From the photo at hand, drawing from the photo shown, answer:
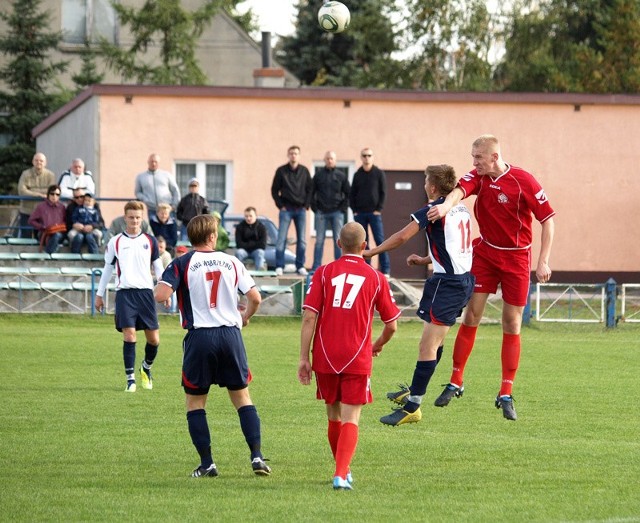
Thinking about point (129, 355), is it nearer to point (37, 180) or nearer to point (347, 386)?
point (347, 386)

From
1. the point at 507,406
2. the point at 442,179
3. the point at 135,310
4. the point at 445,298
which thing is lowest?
the point at 507,406

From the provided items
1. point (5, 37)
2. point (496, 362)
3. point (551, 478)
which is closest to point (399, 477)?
point (551, 478)

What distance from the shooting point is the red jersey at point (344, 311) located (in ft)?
27.7

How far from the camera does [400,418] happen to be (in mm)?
10844

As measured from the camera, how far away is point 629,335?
2270cm

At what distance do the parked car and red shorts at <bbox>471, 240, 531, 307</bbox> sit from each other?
49.7ft

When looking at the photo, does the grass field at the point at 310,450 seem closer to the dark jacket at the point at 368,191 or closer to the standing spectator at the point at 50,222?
the dark jacket at the point at 368,191

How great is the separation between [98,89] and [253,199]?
14.8 feet

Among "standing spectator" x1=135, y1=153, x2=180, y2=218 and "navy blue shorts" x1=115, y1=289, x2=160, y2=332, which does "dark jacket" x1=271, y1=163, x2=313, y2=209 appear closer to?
"standing spectator" x1=135, y1=153, x2=180, y2=218

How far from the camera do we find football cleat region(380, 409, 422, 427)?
1078 centimetres

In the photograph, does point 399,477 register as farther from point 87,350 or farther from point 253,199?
point 253,199

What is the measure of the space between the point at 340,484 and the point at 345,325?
103 cm

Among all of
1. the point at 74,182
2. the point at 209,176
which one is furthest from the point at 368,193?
the point at 209,176

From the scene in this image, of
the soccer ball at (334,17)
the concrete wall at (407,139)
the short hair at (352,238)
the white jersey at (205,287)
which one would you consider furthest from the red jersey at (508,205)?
the concrete wall at (407,139)
